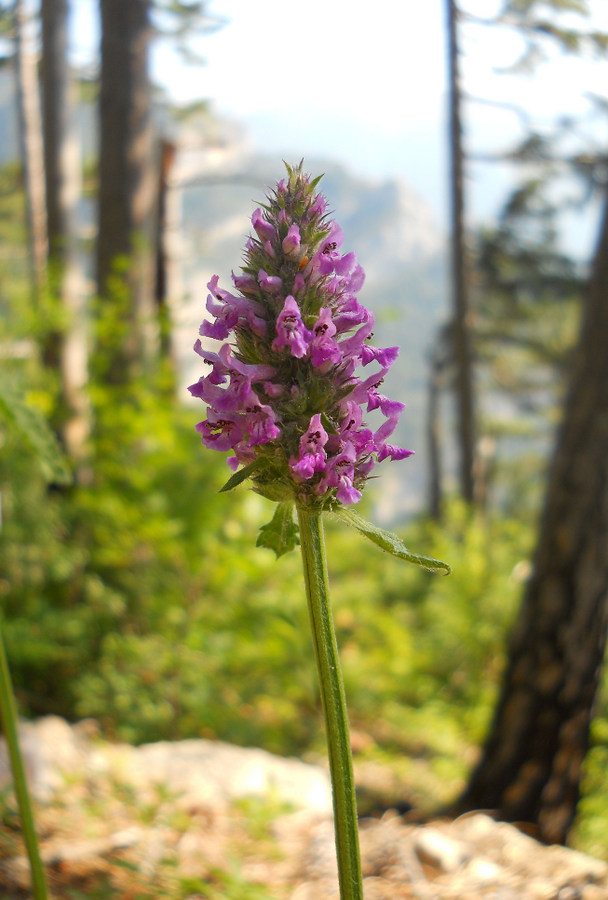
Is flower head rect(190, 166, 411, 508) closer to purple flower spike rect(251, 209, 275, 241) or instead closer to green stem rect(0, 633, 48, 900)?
purple flower spike rect(251, 209, 275, 241)

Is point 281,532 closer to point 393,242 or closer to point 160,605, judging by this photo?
point 160,605

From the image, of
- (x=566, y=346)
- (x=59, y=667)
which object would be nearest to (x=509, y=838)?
(x=59, y=667)

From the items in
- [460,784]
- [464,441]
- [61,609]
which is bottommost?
[460,784]

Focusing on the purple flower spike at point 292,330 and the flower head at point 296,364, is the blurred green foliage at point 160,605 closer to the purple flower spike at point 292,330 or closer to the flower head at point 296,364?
the flower head at point 296,364

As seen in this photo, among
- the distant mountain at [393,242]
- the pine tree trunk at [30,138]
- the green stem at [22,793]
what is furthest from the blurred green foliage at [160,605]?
the distant mountain at [393,242]

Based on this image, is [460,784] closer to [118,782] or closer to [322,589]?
[118,782]

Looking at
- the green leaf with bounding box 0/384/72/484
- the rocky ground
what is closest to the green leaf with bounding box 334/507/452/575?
the green leaf with bounding box 0/384/72/484

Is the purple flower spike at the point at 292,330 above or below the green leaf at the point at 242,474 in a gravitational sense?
above
